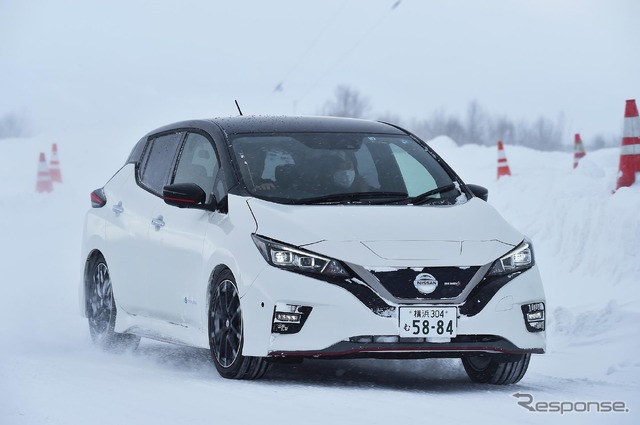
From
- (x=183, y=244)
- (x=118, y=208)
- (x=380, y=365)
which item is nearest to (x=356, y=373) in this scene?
(x=380, y=365)

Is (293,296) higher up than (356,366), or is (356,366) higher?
(293,296)

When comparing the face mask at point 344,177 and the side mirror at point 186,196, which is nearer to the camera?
the side mirror at point 186,196

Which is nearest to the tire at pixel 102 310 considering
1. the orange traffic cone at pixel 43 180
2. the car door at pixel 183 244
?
the car door at pixel 183 244

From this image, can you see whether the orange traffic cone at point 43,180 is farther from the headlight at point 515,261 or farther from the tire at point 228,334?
the headlight at point 515,261

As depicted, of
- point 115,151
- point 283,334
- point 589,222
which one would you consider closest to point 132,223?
point 283,334

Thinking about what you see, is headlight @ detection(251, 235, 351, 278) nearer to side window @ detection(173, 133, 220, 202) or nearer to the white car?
the white car

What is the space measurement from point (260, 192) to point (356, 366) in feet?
5.22

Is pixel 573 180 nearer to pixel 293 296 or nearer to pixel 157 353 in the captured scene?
pixel 157 353

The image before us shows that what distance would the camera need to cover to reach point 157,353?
10.2 meters

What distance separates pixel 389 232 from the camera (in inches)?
307

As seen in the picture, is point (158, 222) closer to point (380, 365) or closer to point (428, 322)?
point (380, 365)

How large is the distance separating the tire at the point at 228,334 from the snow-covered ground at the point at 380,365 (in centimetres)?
11

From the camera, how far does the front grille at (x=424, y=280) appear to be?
7.51m

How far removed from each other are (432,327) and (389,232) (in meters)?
0.59
